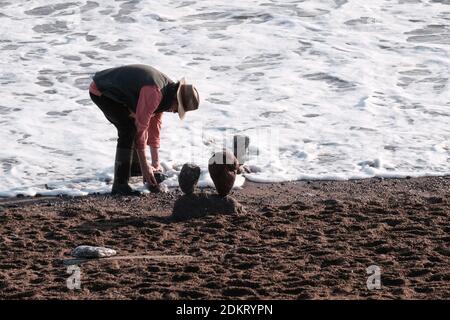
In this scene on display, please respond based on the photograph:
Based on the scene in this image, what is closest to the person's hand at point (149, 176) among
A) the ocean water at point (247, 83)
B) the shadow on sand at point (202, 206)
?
the ocean water at point (247, 83)

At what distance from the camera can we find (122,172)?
7.44 meters

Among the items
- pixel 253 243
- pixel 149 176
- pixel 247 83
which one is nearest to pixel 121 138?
pixel 149 176

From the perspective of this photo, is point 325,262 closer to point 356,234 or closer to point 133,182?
point 356,234

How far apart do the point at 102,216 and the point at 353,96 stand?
12.4ft

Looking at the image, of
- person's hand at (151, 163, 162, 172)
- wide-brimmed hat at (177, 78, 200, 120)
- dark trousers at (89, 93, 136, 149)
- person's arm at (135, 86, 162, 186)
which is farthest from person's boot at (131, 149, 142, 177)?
wide-brimmed hat at (177, 78, 200, 120)

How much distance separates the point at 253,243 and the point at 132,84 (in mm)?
1533

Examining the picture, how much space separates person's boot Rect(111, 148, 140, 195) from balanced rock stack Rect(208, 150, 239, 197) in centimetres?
71

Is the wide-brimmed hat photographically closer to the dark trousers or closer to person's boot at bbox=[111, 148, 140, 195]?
the dark trousers

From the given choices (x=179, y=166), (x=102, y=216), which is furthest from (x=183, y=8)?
(x=102, y=216)

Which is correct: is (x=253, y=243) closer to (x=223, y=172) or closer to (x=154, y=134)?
(x=223, y=172)

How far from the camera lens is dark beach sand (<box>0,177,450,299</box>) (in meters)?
5.41

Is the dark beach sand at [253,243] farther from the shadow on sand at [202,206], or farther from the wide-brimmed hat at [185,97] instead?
the wide-brimmed hat at [185,97]

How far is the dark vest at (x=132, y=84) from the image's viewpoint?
7090 mm

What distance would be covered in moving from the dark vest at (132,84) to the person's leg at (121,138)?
0.08 metres
